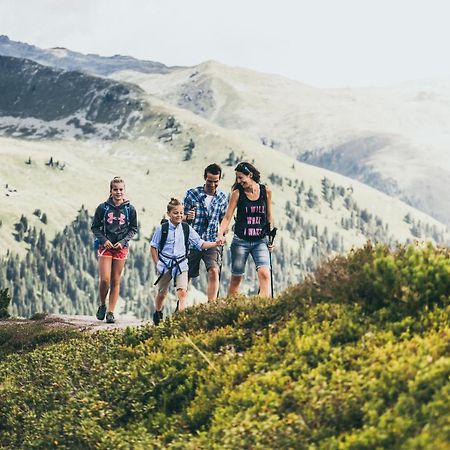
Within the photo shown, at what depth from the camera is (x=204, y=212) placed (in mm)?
19375

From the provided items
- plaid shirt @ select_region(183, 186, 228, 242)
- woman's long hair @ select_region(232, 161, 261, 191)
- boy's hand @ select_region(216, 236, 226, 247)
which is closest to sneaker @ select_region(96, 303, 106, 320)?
plaid shirt @ select_region(183, 186, 228, 242)

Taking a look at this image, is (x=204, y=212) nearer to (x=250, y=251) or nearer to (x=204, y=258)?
(x=204, y=258)

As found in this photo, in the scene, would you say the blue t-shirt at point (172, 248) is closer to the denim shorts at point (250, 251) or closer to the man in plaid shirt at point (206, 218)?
the man in plaid shirt at point (206, 218)

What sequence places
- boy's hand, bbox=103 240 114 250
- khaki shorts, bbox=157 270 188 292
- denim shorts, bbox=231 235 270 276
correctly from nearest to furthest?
denim shorts, bbox=231 235 270 276 → khaki shorts, bbox=157 270 188 292 → boy's hand, bbox=103 240 114 250

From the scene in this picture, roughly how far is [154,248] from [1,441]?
7.08m

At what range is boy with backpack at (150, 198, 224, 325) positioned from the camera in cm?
1800

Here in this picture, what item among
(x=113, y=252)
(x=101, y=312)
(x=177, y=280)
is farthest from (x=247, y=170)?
(x=101, y=312)

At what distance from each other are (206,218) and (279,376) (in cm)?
1069

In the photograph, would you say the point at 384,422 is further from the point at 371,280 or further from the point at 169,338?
the point at 169,338

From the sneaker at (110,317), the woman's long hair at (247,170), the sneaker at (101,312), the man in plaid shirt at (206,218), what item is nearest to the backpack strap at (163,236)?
the man in plaid shirt at (206,218)

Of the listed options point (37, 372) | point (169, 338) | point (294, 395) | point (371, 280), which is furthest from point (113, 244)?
point (294, 395)

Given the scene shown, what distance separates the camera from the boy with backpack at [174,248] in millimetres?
18000

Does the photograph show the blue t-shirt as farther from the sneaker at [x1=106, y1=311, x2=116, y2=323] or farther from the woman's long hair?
the sneaker at [x1=106, y1=311, x2=116, y2=323]

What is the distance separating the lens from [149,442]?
9.23m
